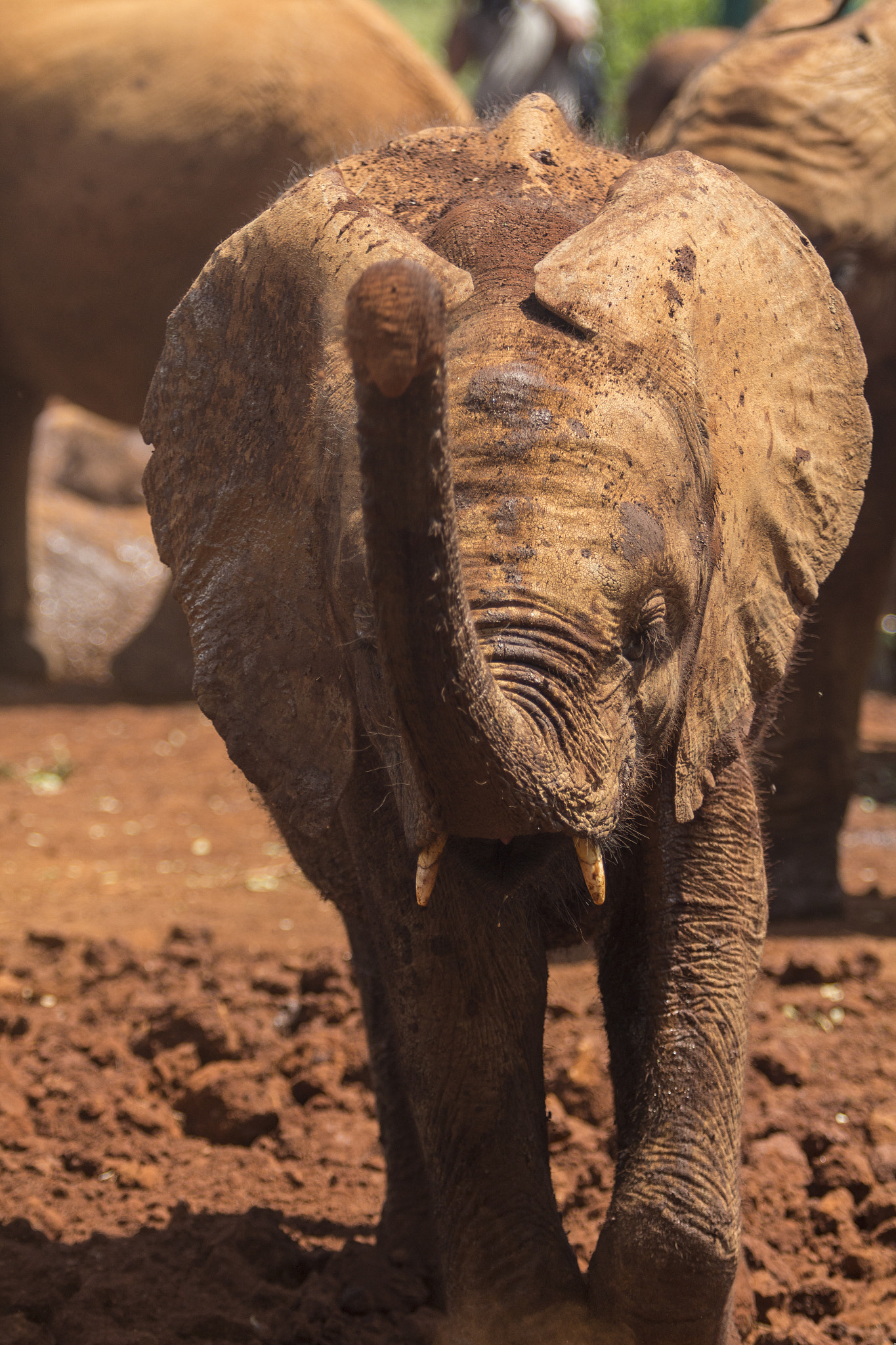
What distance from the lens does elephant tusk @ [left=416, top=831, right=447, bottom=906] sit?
187 centimetres

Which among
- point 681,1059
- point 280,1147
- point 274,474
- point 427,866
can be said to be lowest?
point 280,1147

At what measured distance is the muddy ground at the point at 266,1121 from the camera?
110 inches

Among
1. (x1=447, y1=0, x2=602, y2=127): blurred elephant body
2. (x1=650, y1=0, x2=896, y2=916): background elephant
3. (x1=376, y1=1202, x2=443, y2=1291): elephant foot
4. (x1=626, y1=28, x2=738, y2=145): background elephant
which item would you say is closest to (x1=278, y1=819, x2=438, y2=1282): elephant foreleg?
(x1=376, y1=1202, x2=443, y2=1291): elephant foot

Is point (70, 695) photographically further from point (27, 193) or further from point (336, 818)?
point (336, 818)

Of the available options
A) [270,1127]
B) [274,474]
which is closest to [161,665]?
[270,1127]

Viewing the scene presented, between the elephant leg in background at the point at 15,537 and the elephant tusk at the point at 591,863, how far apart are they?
681 cm

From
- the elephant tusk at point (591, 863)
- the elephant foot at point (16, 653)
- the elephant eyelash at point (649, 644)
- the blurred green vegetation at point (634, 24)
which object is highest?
the blurred green vegetation at point (634, 24)

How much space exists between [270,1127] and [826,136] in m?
2.87

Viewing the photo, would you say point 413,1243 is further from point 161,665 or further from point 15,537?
point 15,537

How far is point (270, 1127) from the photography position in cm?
353

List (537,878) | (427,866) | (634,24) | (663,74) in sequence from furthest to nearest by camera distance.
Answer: (634,24), (663,74), (537,878), (427,866)

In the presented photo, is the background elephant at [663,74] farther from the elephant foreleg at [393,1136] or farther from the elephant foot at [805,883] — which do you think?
the elephant foreleg at [393,1136]

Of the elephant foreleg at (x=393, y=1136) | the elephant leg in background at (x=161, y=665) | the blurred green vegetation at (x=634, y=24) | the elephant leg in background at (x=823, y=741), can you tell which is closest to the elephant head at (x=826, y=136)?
the elephant leg in background at (x=823, y=741)

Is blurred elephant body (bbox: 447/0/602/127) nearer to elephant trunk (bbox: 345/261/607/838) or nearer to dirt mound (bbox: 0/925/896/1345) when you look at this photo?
dirt mound (bbox: 0/925/896/1345)
